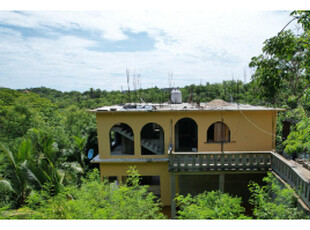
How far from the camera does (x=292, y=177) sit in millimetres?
6543

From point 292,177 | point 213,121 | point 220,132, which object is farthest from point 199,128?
point 292,177

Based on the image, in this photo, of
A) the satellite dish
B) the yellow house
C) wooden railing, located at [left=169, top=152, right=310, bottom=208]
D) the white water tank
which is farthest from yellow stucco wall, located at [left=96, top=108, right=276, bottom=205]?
the satellite dish

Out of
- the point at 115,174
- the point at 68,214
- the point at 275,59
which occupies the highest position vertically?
the point at 275,59

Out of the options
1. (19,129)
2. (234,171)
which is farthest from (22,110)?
(234,171)

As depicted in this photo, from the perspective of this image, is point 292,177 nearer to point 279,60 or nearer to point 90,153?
point 279,60

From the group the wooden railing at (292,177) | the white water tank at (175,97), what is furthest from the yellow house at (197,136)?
the white water tank at (175,97)

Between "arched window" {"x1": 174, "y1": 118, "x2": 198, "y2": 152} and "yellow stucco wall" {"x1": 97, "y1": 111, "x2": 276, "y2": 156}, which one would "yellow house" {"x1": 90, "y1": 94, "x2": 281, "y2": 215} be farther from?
"arched window" {"x1": 174, "y1": 118, "x2": 198, "y2": 152}

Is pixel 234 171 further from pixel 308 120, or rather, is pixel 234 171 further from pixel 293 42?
pixel 293 42

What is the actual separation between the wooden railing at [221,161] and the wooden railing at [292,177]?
0.49 metres

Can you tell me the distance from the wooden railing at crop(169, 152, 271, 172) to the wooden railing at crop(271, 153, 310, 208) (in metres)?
0.49

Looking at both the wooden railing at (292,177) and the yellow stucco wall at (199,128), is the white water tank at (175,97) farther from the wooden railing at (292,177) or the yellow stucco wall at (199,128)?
the wooden railing at (292,177)

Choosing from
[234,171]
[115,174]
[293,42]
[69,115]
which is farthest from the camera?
[69,115]

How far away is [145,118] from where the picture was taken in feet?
35.3

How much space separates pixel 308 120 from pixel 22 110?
24534 mm
